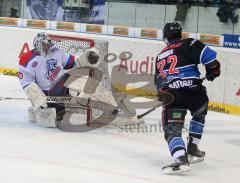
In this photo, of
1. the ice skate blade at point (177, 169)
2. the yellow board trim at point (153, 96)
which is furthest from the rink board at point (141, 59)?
the ice skate blade at point (177, 169)

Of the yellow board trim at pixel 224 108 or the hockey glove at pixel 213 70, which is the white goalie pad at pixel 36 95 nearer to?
the hockey glove at pixel 213 70

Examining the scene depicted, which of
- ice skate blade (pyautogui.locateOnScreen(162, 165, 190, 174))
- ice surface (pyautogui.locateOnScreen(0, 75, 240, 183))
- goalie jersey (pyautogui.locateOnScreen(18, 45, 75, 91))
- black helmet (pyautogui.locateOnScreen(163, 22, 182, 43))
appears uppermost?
black helmet (pyautogui.locateOnScreen(163, 22, 182, 43))

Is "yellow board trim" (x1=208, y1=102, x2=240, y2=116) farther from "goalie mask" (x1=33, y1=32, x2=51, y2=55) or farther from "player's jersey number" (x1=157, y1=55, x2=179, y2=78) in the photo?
"player's jersey number" (x1=157, y1=55, x2=179, y2=78)

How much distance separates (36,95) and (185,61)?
6.49 feet

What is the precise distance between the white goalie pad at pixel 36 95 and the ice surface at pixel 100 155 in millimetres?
228

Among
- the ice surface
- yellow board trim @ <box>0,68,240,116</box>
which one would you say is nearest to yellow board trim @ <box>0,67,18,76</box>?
yellow board trim @ <box>0,68,240,116</box>

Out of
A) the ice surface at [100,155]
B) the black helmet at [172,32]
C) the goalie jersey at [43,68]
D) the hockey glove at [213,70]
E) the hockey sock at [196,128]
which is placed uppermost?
the black helmet at [172,32]

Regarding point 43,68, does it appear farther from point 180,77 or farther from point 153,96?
point 153,96

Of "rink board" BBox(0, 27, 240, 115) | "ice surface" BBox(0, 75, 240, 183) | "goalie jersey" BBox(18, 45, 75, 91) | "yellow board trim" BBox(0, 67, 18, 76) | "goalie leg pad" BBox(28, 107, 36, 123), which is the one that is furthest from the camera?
"yellow board trim" BBox(0, 67, 18, 76)

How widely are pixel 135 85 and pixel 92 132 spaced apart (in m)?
2.68

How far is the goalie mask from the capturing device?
5.80m

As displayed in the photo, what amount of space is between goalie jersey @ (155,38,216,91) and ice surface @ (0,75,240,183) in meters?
0.64

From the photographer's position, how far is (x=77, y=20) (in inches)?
404

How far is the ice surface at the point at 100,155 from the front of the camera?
3994 mm
